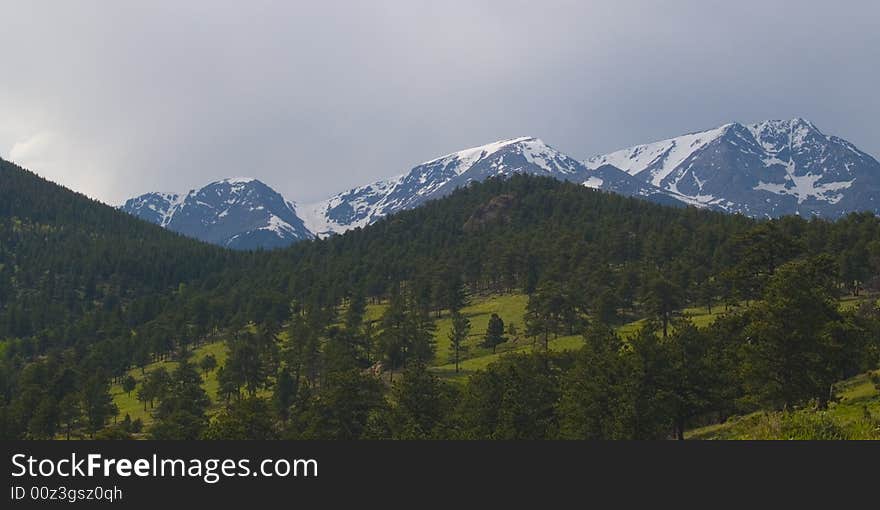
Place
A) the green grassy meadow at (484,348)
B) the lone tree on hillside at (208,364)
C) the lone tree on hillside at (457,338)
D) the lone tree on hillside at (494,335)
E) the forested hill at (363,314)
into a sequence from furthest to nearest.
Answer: the lone tree on hillside at (208,364) < the lone tree on hillside at (494,335) < the lone tree on hillside at (457,338) < the forested hill at (363,314) < the green grassy meadow at (484,348)

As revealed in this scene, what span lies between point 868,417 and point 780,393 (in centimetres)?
1678

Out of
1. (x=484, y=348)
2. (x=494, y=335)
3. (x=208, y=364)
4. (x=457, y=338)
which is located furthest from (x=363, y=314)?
(x=457, y=338)

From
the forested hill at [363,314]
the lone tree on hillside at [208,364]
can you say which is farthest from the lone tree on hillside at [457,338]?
the lone tree on hillside at [208,364]

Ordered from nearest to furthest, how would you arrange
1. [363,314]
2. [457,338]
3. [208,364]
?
[457,338] < [208,364] < [363,314]

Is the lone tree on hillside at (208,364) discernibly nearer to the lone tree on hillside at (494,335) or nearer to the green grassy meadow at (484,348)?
the green grassy meadow at (484,348)

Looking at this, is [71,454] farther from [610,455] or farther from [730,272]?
[730,272]

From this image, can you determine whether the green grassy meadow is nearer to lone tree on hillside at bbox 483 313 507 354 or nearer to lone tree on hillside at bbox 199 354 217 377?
lone tree on hillside at bbox 199 354 217 377

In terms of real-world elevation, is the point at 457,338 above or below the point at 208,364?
above

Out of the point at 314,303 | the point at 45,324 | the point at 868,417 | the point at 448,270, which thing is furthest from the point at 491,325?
the point at 45,324

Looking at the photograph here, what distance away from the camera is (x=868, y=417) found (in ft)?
89.2

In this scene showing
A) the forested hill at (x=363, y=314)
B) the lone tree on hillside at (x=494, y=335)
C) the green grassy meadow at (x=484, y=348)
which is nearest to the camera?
the green grassy meadow at (x=484, y=348)

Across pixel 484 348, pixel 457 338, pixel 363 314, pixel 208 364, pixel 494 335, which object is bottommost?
pixel 484 348

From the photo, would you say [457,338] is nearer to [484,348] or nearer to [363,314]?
[484,348]

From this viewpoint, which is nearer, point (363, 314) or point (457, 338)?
point (457, 338)
